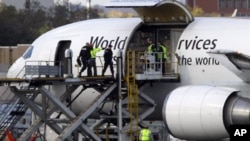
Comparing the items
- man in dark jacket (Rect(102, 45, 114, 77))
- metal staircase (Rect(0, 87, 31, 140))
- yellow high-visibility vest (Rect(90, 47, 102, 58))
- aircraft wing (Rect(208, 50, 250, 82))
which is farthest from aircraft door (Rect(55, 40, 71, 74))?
aircraft wing (Rect(208, 50, 250, 82))

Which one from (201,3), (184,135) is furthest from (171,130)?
(201,3)

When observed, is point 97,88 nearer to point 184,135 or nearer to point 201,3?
point 184,135

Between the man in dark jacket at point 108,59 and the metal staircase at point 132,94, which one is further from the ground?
the man in dark jacket at point 108,59

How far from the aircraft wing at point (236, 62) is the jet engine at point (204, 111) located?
77 cm

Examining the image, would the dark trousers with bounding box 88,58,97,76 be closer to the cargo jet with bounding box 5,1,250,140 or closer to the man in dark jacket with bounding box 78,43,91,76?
the man in dark jacket with bounding box 78,43,91,76

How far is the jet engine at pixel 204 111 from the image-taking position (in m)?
32.1

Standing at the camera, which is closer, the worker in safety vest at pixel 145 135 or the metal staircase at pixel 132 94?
the worker in safety vest at pixel 145 135

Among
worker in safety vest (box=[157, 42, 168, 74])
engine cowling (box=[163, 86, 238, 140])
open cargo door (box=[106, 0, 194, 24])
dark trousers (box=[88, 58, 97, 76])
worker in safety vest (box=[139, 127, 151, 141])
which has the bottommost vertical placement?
worker in safety vest (box=[139, 127, 151, 141])

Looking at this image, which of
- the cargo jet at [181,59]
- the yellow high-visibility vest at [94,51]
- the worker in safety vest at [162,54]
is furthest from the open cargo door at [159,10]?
the yellow high-visibility vest at [94,51]

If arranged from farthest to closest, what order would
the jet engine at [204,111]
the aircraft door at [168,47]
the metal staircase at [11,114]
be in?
the metal staircase at [11,114] < the aircraft door at [168,47] < the jet engine at [204,111]

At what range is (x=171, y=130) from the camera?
3356cm

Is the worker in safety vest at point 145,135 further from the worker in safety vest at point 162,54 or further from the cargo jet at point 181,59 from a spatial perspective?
the worker in safety vest at point 162,54

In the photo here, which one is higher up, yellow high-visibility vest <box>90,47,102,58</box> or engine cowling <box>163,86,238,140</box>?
yellow high-visibility vest <box>90,47,102,58</box>

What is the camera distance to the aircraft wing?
3169 cm
